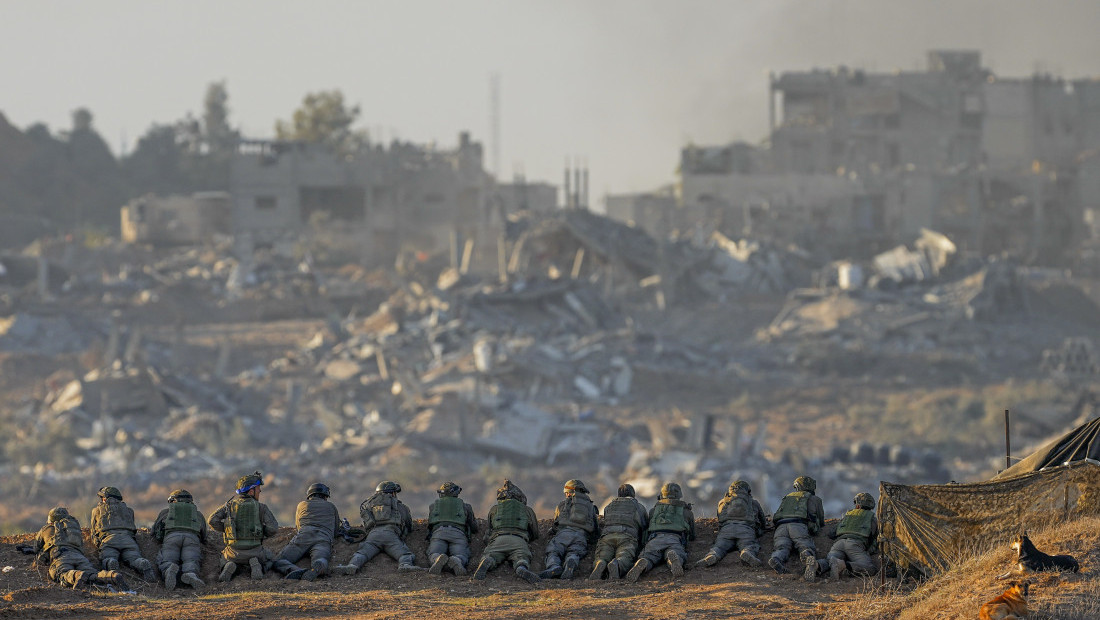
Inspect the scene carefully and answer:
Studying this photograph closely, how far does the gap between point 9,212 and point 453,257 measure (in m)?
22.0

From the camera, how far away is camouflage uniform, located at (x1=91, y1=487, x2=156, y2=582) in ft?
42.0

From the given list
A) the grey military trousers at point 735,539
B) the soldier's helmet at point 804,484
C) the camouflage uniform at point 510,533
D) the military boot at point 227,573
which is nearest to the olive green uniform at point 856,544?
the soldier's helmet at point 804,484

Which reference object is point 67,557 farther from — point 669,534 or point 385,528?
point 669,534

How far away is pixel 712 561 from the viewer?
41.3 feet

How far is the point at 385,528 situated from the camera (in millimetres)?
13281

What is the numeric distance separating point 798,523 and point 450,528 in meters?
3.02

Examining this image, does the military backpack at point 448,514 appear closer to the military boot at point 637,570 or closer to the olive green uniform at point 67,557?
the military boot at point 637,570

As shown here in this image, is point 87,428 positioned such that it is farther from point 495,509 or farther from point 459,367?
point 495,509

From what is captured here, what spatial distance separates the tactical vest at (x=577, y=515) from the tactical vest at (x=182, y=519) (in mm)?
3170

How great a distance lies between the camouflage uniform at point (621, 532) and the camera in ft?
41.3

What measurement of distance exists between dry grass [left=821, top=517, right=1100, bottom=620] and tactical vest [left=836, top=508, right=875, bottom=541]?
72 cm

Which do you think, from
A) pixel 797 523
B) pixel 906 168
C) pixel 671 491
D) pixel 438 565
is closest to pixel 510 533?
pixel 438 565

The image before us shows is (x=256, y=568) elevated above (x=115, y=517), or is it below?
below

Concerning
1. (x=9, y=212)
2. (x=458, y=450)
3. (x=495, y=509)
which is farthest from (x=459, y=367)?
(x=9, y=212)
